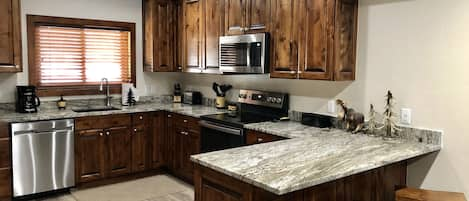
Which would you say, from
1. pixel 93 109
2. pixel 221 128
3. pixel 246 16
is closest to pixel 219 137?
pixel 221 128

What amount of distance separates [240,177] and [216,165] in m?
0.23

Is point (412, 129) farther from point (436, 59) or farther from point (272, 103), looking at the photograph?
point (272, 103)

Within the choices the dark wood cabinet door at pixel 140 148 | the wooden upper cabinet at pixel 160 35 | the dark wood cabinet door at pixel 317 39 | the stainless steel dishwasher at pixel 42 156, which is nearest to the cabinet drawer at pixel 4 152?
the stainless steel dishwasher at pixel 42 156

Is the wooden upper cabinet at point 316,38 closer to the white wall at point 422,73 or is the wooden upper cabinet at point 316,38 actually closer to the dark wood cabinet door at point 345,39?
the dark wood cabinet door at point 345,39

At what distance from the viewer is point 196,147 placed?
471 cm

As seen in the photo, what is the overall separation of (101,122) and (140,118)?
49cm

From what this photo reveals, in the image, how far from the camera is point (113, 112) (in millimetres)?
4777

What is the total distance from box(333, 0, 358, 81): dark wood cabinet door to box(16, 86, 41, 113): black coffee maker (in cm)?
322

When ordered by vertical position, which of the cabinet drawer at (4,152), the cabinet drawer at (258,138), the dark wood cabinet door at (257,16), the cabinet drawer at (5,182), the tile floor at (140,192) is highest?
the dark wood cabinet door at (257,16)

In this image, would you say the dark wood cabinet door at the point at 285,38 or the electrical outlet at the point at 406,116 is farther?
the dark wood cabinet door at the point at 285,38

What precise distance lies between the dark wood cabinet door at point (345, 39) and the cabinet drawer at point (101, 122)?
2592 mm

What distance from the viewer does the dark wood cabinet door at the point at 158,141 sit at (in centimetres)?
514

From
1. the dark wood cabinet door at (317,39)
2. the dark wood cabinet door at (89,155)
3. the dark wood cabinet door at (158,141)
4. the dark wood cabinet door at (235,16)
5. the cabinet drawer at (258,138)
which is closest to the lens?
the dark wood cabinet door at (317,39)

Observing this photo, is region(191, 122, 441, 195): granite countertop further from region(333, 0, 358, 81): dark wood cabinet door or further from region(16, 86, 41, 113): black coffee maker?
region(16, 86, 41, 113): black coffee maker
